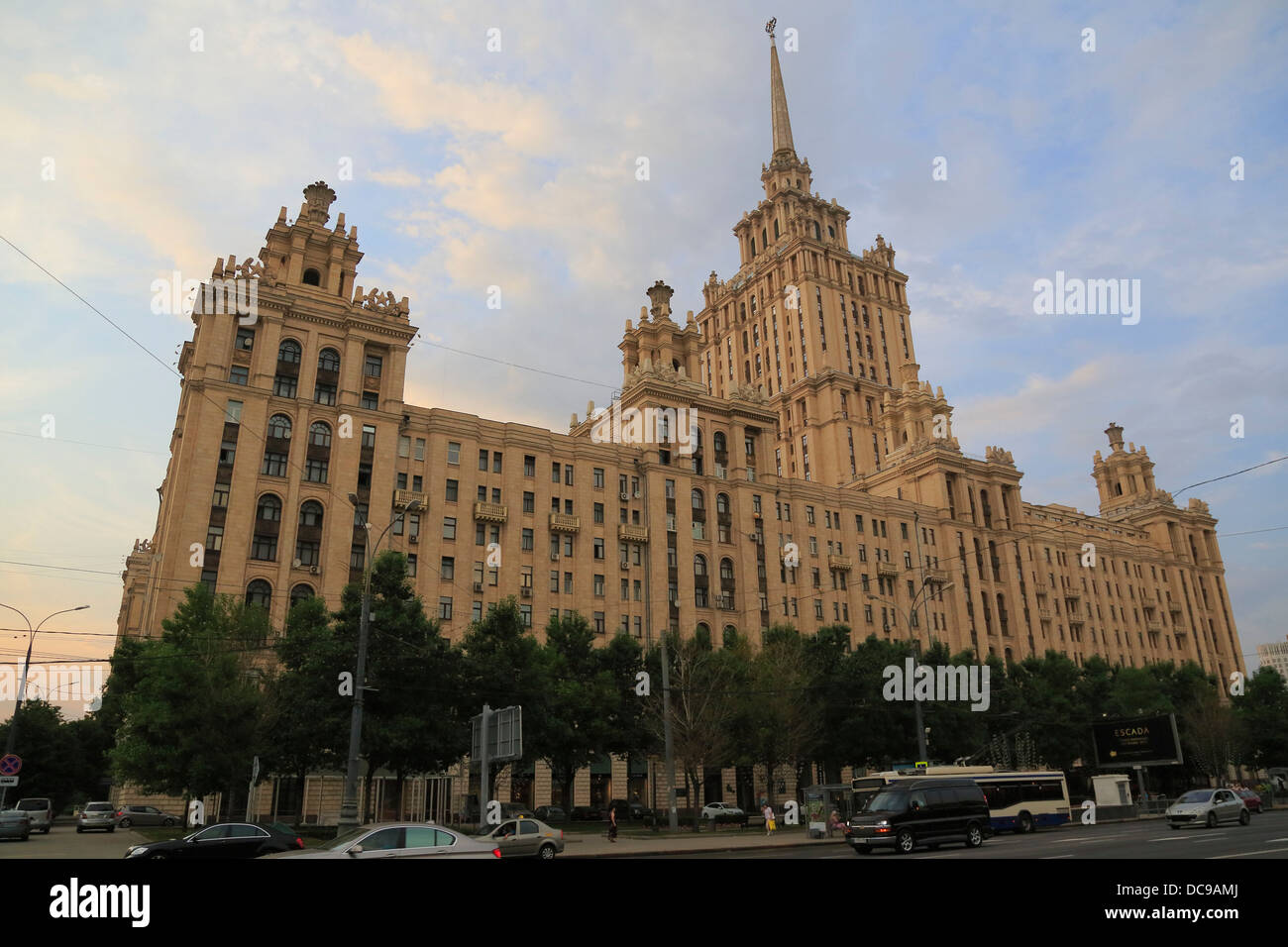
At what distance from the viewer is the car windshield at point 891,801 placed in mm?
25000

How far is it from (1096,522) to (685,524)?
2885 inches

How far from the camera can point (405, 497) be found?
6269 cm

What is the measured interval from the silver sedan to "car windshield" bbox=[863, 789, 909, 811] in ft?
43.4

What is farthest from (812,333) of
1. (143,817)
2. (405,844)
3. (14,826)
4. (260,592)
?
(405,844)

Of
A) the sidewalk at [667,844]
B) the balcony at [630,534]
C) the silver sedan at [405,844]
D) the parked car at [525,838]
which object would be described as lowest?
the sidewalk at [667,844]

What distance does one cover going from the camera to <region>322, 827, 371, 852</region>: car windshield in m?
16.1

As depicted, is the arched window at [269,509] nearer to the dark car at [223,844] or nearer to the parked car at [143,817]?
the parked car at [143,817]

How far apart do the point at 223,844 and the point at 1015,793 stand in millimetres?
34854

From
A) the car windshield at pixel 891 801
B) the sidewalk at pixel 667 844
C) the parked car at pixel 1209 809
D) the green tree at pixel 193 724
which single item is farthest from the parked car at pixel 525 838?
the parked car at pixel 1209 809

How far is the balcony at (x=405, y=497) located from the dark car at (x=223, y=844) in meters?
37.5

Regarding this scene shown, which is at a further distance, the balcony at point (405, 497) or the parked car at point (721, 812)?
the balcony at point (405, 497)

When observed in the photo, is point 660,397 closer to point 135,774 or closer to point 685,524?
point 685,524
